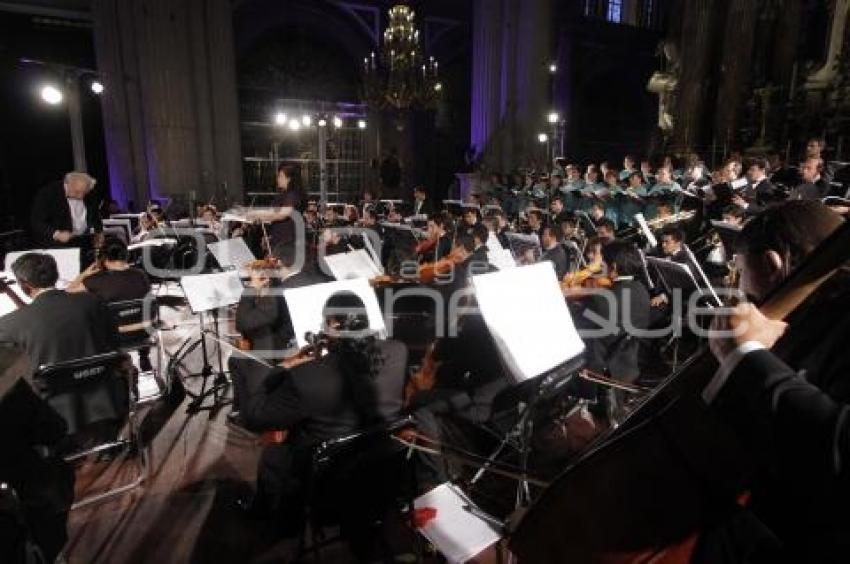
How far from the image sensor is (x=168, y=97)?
11906 mm

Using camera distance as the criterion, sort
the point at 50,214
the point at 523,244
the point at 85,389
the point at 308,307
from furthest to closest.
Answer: the point at 523,244, the point at 50,214, the point at 308,307, the point at 85,389

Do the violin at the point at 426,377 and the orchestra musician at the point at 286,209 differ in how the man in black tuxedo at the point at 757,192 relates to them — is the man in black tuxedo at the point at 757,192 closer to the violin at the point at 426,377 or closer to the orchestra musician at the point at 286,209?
the violin at the point at 426,377

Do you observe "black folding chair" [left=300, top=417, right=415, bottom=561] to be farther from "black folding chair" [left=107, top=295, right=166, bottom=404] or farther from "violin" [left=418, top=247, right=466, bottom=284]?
"violin" [left=418, top=247, right=466, bottom=284]

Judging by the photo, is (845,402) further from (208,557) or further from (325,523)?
(208,557)

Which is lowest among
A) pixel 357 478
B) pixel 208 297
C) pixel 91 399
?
pixel 357 478

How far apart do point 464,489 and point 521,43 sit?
524 inches

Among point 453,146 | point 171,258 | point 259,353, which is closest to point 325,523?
point 259,353

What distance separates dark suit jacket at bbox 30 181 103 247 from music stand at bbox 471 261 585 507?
19.5 ft

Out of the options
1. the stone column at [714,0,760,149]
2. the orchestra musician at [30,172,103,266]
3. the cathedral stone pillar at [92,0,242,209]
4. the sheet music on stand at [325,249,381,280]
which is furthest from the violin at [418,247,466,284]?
the stone column at [714,0,760,149]

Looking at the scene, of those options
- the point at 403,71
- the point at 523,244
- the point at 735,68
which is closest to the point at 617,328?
the point at 523,244

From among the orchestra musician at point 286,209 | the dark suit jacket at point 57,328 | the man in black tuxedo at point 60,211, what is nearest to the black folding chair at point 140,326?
the dark suit jacket at point 57,328

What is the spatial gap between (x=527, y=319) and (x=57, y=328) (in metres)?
2.94

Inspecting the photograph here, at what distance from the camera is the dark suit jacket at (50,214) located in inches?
262

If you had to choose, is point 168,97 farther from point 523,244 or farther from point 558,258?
point 558,258
